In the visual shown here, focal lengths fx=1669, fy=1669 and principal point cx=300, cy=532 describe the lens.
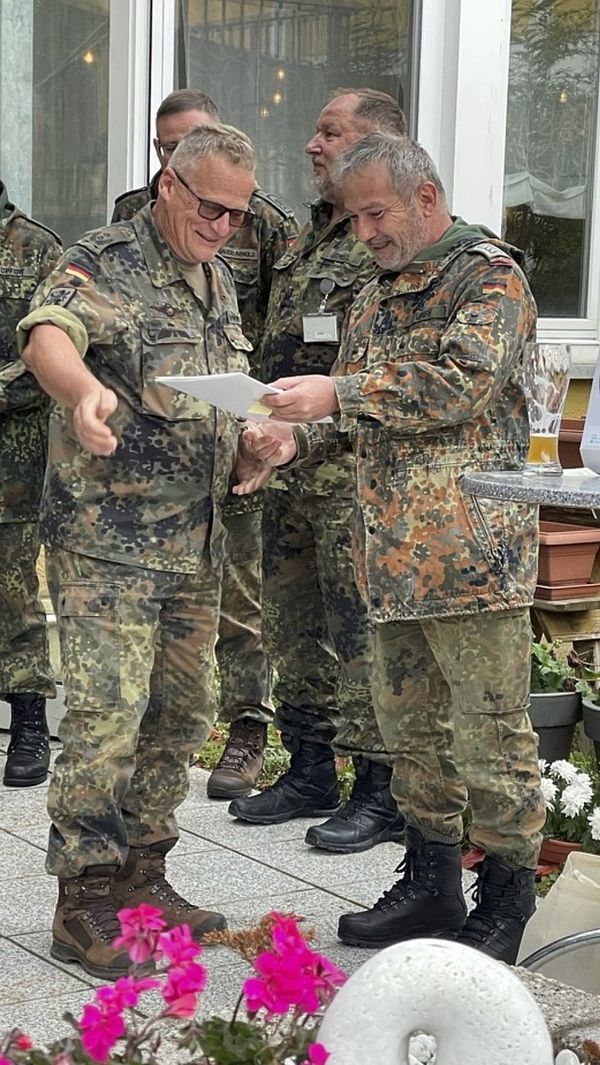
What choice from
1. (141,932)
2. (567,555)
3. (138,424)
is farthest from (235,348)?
(567,555)

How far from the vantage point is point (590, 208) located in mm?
7766

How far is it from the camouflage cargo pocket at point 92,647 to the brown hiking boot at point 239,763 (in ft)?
5.46

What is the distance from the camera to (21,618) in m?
5.64

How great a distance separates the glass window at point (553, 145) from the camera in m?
7.45

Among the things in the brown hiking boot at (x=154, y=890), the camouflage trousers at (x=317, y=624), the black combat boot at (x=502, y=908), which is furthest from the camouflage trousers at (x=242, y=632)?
the black combat boot at (x=502, y=908)

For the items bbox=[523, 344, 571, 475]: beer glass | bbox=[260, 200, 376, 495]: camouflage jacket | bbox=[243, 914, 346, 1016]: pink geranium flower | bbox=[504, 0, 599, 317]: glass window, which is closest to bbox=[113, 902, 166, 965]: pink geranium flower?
bbox=[243, 914, 346, 1016]: pink geranium flower

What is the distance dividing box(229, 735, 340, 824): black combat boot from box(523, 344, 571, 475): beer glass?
2179mm

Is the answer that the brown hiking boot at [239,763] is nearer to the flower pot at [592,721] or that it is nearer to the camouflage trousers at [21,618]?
the camouflage trousers at [21,618]

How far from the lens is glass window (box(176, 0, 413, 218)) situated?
22.2 ft

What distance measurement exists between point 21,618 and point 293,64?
8.95 ft

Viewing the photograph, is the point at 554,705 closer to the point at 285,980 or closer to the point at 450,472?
the point at 450,472

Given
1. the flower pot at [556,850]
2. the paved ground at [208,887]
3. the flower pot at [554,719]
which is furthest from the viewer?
the flower pot at [554,719]

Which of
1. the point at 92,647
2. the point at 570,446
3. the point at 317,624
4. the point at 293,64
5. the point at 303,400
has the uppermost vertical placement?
the point at 293,64

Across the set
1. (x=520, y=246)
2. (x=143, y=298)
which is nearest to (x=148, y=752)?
(x=143, y=298)
